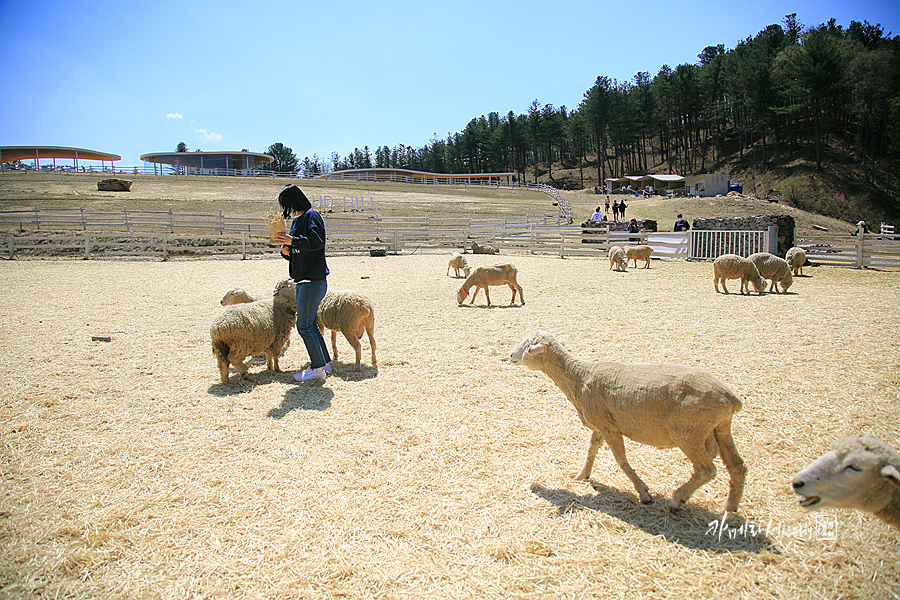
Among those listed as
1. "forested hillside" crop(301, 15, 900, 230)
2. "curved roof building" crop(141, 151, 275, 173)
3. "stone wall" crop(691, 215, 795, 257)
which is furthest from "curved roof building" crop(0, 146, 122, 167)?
"stone wall" crop(691, 215, 795, 257)

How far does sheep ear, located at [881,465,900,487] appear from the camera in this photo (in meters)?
2.04

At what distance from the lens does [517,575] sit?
2.55 metres

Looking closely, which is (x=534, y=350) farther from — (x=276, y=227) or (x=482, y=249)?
(x=482, y=249)

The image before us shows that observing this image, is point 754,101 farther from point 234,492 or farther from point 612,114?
point 234,492

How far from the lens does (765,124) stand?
60.2m

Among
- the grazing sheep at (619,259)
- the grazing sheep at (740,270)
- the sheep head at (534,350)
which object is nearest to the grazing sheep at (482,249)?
the grazing sheep at (619,259)

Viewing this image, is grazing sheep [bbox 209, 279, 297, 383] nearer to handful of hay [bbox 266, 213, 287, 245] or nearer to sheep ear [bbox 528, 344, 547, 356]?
handful of hay [bbox 266, 213, 287, 245]

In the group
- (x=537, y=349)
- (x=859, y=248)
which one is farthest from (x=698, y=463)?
(x=859, y=248)

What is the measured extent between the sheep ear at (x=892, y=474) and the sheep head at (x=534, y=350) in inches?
77.0

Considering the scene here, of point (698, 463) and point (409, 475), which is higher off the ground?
point (698, 463)

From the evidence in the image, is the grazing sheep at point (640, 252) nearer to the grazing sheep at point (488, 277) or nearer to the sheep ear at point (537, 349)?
the grazing sheep at point (488, 277)

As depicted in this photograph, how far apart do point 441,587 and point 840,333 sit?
7912 mm

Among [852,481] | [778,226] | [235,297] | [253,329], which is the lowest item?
[852,481]

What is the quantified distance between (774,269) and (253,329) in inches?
484
